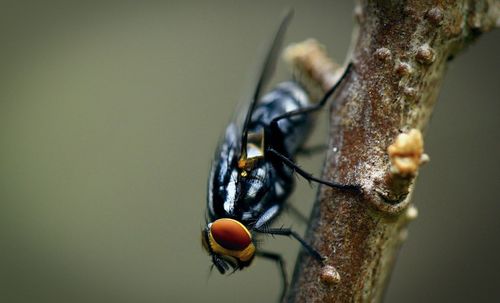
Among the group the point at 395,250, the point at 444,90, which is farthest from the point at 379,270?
the point at 444,90

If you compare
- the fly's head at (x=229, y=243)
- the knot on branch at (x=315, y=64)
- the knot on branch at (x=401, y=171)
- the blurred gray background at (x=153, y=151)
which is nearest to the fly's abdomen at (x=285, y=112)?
the knot on branch at (x=315, y=64)

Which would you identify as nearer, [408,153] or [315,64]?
[408,153]

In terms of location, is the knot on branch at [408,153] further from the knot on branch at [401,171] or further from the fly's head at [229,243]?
the fly's head at [229,243]

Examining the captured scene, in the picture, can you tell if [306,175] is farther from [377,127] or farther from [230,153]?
[377,127]

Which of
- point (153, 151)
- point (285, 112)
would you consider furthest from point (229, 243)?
point (153, 151)

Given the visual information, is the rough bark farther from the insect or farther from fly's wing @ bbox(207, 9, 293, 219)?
fly's wing @ bbox(207, 9, 293, 219)

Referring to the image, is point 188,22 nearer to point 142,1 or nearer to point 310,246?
point 142,1

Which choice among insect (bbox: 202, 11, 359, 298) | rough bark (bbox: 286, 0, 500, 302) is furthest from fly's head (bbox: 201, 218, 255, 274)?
rough bark (bbox: 286, 0, 500, 302)
